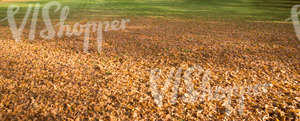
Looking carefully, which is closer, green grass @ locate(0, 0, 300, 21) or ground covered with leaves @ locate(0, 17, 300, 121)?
ground covered with leaves @ locate(0, 17, 300, 121)

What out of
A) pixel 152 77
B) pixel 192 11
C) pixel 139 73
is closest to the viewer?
pixel 152 77

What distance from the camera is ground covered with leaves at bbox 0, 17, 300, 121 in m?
5.54

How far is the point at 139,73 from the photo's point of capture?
7598 mm

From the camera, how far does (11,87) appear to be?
263 inches

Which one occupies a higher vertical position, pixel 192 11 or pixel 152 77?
pixel 192 11

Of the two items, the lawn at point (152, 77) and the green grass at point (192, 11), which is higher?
the green grass at point (192, 11)

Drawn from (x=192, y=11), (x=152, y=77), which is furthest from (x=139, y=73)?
(x=192, y=11)

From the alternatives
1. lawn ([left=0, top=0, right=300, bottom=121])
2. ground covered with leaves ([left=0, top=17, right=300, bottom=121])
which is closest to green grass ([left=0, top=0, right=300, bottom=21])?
ground covered with leaves ([left=0, top=17, right=300, bottom=121])

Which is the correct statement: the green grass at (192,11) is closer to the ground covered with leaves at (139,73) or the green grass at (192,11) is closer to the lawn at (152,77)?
the ground covered with leaves at (139,73)

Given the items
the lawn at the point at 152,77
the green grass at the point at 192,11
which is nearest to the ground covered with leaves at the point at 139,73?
the lawn at the point at 152,77

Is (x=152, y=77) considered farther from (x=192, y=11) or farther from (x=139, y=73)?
(x=192, y=11)

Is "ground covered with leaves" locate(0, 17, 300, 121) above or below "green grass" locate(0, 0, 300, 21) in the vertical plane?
below

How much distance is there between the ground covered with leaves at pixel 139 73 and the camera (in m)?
5.54

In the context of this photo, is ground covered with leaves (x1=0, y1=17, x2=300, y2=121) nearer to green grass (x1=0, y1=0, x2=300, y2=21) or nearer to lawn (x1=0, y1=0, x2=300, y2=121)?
lawn (x1=0, y1=0, x2=300, y2=121)
